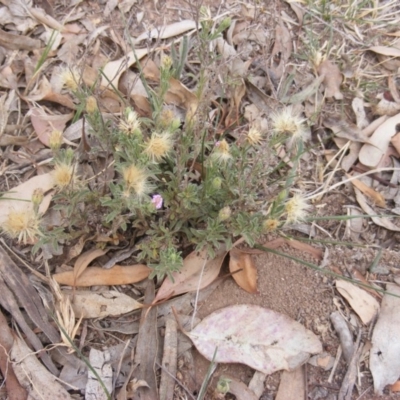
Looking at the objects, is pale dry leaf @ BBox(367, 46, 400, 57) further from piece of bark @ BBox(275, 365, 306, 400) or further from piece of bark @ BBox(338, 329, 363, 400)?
piece of bark @ BBox(275, 365, 306, 400)

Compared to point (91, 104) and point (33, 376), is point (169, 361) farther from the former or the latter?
point (91, 104)

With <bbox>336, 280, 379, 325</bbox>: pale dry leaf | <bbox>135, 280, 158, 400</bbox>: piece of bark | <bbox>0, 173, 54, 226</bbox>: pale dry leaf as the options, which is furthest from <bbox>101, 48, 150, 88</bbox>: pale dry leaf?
<bbox>336, 280, 379, 325</bbox>: pale dry leaf

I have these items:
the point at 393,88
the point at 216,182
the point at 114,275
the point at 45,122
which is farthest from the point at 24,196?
the point at 393,88

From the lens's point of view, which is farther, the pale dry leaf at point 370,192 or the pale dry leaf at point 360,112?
the pale dry leaf at point 360,112

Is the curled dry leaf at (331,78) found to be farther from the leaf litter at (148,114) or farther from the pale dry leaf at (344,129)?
the pale dry leaf at (344,129)

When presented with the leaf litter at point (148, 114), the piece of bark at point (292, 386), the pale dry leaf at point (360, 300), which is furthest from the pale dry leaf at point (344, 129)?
the piece of bark at point (292, 386)

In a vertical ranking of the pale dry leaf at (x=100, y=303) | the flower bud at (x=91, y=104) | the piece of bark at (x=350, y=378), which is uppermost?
the flower bud at (x=91, y=104)

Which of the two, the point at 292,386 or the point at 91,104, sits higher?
the point at 91,104
